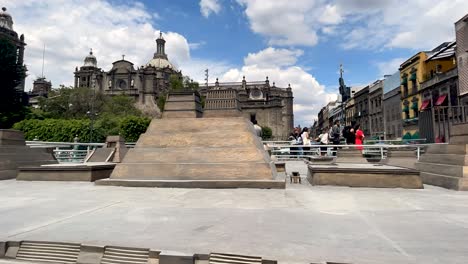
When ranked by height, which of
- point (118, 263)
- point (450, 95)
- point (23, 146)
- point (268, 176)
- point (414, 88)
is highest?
point (414, 88)

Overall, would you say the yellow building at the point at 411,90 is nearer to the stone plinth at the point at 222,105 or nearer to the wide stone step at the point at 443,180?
the wide stone step at the point at 443,180

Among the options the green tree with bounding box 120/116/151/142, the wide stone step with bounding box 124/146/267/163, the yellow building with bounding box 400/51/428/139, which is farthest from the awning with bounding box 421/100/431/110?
the green tree with bounding box 120/116/151/142

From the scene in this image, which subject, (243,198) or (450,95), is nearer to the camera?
(243,198)

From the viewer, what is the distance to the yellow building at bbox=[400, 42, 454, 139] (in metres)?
32.2

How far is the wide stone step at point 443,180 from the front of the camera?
622 cm

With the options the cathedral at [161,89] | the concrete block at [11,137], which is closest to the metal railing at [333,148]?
the concrete block at [11,137]

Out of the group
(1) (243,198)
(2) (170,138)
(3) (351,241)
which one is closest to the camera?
(3) (351,241)

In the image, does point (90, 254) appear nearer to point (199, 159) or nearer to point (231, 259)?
point (231, 259)

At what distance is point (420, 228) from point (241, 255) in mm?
2432

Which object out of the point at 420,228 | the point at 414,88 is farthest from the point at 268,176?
the point at 414,88

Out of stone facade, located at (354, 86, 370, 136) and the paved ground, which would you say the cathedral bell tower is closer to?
stone facade, located at (354, 86, 370, 136)

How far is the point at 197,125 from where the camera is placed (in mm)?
8531

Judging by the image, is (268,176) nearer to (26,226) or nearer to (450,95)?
(26,226)

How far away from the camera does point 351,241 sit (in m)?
3.03
